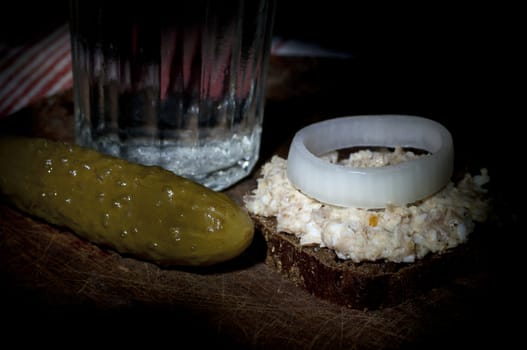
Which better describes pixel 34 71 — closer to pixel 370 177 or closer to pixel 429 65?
pixel 429 65

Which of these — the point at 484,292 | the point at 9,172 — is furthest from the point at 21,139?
the point at 484,292

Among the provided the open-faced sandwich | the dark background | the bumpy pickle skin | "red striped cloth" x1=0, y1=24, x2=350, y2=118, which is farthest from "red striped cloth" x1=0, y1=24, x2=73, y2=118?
the open-faced sandwich

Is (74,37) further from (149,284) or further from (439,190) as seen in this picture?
(439,190)

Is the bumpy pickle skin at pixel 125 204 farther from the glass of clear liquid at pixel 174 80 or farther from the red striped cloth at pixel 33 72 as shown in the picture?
the red striped cloth at pixel 33 72

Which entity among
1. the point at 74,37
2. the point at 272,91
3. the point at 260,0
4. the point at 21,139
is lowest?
the point at 272,91

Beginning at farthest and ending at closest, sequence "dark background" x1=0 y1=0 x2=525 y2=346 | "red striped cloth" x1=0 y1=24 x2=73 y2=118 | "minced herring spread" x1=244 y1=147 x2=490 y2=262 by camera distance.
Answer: "red striped cloth" x1=0 y1=24 x2=73 y2=118 → "dark background" x1=0 y1=0 x2=525 y2=346 → "minced herring spread" x1=244 y1=147 x2=490 y2=262

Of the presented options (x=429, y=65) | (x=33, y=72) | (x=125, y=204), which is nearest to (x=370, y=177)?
(x=125, y=204)

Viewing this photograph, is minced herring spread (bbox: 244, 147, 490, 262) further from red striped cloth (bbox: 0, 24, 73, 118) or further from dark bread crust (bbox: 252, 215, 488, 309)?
red striped cloth (bbox: 0, 24, 73, 118)
